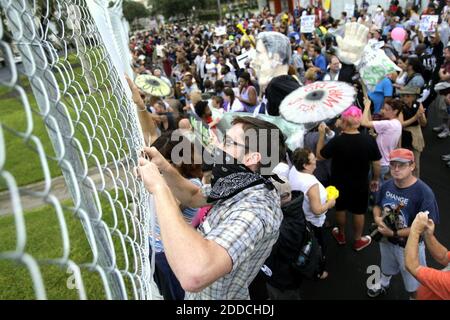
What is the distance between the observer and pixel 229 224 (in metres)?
1.35

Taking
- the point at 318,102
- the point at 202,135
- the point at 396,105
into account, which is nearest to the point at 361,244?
the point at 318,102

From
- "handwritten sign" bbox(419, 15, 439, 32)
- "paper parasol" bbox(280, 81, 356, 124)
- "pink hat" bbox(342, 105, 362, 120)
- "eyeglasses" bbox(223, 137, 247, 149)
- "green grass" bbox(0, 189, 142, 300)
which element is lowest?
"green grass" bbox(0, 189, 142, 300)

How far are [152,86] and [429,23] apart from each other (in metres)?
7.96

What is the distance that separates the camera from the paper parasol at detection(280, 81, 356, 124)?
3695 millimetres

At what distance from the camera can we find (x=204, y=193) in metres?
2.59

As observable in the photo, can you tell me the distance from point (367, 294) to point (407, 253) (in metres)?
1.31

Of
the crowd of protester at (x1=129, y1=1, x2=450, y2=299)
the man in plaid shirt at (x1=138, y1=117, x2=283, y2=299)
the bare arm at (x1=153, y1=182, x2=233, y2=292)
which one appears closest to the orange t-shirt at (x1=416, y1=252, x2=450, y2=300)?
the crowd of protester at (x1=129, y1=1, x2=450, y2=299)

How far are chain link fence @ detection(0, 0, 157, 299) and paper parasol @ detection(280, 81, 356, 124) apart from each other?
1809 mm

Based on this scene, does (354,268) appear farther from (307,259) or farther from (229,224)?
(229,224)

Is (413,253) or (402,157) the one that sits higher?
(402,157)

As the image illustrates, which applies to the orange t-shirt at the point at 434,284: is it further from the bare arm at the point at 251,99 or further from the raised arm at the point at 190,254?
the bare arm at the point at 251,99

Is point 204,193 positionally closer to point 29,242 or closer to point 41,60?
point 41,60

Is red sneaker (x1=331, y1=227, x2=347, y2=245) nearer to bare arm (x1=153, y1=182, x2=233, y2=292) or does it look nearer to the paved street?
the paved street

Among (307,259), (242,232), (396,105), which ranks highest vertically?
(242,232)
